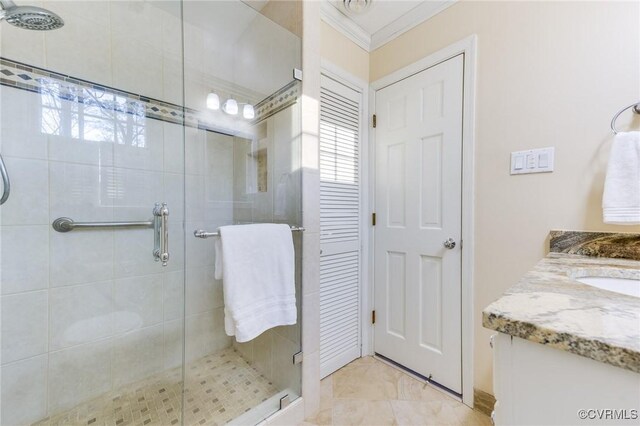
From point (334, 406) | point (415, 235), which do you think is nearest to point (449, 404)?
point (334, 406)

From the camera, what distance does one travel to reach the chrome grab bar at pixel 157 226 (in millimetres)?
1312

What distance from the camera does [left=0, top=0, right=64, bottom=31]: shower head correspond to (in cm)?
101

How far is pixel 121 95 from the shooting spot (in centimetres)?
142

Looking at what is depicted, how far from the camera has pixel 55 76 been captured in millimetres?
1248

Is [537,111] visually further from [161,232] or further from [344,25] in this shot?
[161,232]

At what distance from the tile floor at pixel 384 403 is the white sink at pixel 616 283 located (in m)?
0.99

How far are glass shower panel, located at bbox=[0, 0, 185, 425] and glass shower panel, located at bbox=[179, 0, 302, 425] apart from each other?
0.32ft

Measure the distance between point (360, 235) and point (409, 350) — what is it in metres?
0.80

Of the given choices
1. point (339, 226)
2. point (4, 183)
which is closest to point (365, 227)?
point (339, 226)

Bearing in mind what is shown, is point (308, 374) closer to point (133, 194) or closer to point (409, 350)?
point (409, 350)

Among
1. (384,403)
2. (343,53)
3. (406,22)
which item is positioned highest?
(406,22)

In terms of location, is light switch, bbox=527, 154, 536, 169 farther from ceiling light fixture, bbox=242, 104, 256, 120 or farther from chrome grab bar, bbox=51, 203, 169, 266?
chrome grab bar, bbox=51, 203, 169, 266

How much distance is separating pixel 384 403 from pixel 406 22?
7.43ft

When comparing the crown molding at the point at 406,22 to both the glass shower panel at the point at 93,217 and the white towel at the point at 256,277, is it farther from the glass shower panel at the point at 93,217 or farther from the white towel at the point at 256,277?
the white towel at the point at 256,277
